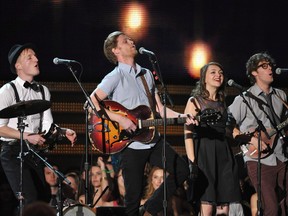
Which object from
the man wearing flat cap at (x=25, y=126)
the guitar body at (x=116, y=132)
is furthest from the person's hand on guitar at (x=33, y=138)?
the guitar body at (x=116, y=132)

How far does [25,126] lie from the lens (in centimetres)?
653

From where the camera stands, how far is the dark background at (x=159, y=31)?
30.6ft

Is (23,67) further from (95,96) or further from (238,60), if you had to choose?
(238,60)

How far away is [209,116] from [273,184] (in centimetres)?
123

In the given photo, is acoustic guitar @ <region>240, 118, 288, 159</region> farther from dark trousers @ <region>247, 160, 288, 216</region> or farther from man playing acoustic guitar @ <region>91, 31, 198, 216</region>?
man playing acoustic guitar @ <region>91, 31, 198, 216</region>

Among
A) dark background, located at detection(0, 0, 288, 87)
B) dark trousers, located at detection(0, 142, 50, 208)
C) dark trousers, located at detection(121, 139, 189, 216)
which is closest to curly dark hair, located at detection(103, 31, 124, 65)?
dark trousers, located at detection(121, 139, 189, 216)

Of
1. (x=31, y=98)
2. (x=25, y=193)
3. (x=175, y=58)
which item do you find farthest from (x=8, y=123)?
(x=175, y=58)

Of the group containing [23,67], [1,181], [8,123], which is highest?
[23,67]

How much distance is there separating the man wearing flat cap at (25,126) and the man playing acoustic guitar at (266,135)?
1998 millimetres

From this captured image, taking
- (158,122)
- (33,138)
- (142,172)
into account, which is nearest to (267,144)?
(158,122)

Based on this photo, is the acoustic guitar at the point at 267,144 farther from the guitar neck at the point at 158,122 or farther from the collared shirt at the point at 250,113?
the guitar neck at the point at 158,122

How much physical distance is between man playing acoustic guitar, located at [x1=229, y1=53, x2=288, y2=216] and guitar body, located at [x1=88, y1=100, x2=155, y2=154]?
1190mm

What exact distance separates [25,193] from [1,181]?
109 inches

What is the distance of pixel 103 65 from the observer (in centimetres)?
948
